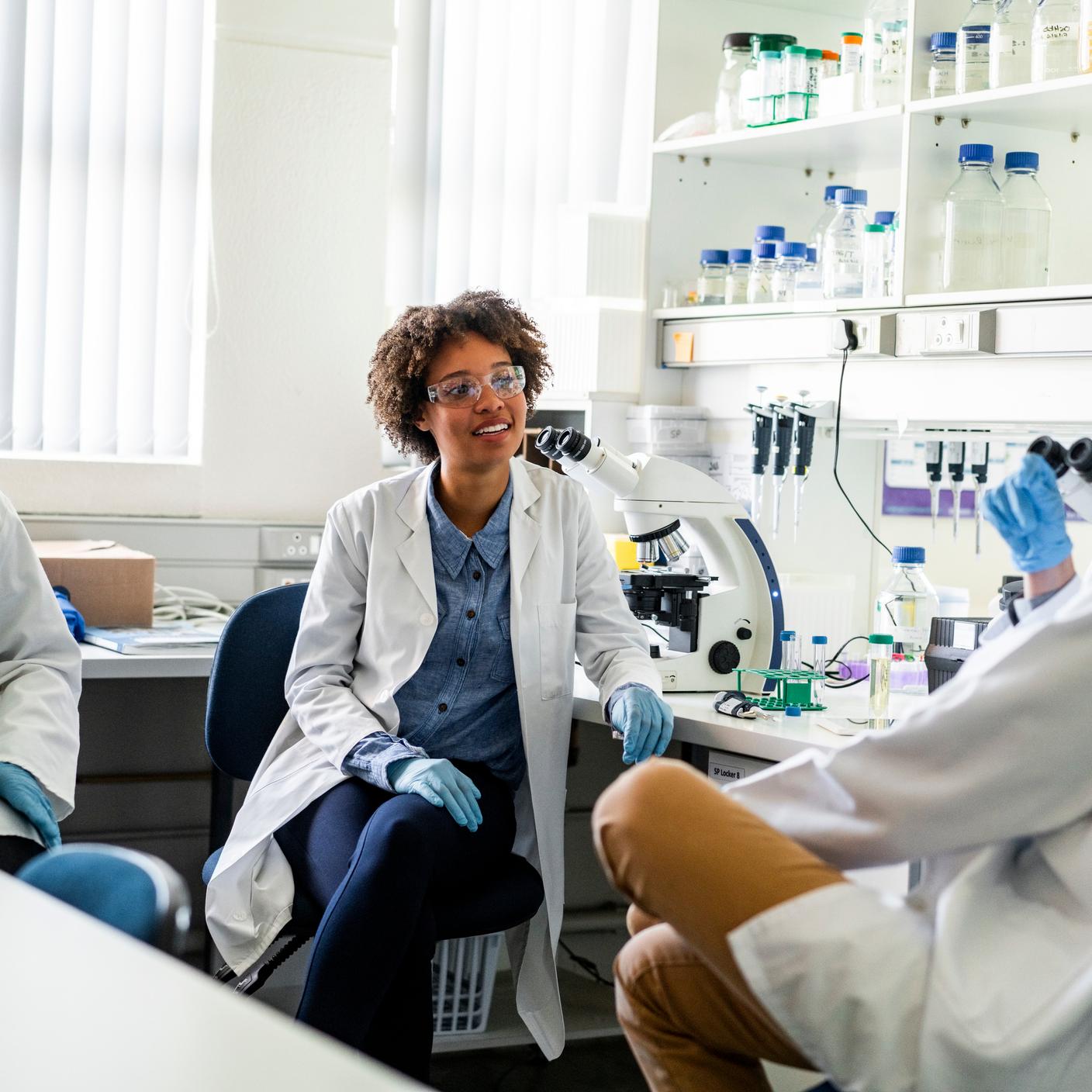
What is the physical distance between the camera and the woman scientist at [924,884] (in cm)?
115

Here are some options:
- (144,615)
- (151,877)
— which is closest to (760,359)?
(144,615)

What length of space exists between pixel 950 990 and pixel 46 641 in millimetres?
1398

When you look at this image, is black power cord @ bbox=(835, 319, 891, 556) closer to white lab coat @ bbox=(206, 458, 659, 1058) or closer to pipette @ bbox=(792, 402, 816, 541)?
pipette @ bbox=(792, 402, 816, 541)

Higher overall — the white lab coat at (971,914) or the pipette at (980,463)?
the pipette at (980,463)

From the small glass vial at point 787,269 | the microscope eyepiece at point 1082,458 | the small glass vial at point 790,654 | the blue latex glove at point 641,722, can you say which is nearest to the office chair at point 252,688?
the blue latex glove at point 641,722

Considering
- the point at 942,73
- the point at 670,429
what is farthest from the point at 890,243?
the point at 670,429

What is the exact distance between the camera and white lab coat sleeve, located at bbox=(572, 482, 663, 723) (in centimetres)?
221

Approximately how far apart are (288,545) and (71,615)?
0.61 metres

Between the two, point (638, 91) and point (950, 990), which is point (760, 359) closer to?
point (638, 91)

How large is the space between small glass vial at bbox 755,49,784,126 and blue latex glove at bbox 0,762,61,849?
186cm

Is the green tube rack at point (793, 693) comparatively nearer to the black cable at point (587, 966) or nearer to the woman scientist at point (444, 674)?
the woman scientist at point (444, 674)

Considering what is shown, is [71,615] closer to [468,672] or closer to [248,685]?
[248,685]

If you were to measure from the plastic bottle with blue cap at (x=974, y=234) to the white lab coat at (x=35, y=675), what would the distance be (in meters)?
1.59

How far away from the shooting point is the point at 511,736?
7.18 feet
